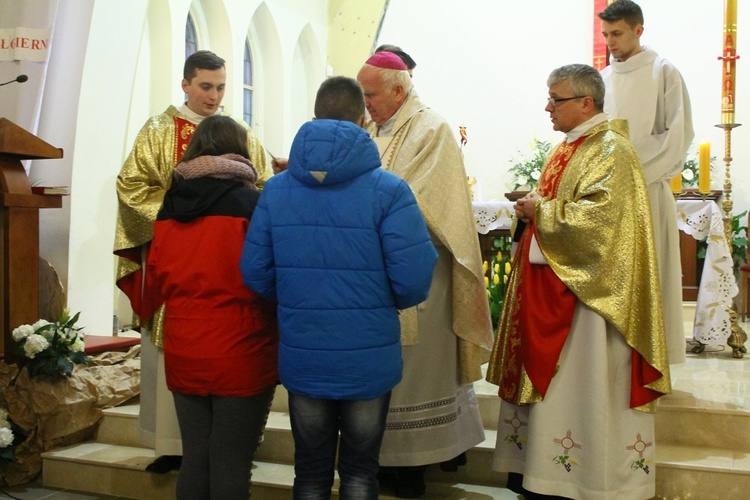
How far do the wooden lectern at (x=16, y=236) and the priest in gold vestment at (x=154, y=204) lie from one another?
931 mm

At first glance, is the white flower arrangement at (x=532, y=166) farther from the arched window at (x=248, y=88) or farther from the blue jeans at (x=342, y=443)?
the blue jeans at (x=342, y=443)

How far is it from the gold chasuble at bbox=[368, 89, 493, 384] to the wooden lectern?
2107 millimetres

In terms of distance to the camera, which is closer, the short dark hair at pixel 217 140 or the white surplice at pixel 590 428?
the short dark hair at pixel 217 140

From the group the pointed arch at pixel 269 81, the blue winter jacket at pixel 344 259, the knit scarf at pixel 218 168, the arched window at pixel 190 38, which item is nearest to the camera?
the blue winter jacket at pixel 344 259

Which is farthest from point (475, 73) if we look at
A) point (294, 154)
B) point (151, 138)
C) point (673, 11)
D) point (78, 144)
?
point (294, 154)

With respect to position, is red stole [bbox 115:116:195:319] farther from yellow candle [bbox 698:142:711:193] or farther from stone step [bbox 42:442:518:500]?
yellow candle [bbox 698:142:711:193]

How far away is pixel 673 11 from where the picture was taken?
8.77 m

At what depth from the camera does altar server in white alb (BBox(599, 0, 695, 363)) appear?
3.70 metres

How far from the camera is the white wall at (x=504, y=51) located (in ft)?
28.6

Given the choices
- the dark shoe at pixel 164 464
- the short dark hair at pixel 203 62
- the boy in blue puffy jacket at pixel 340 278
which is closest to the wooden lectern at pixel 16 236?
the dark shoe at pixel 164 464

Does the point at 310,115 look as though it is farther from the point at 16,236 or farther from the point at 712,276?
the point at 16,236

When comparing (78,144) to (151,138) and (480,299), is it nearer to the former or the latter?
(151,138)

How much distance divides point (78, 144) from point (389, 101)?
315 centimetres

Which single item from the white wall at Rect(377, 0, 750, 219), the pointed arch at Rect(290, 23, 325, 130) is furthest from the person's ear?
the pointed arch at Rect(290, 23, 325, 130)
